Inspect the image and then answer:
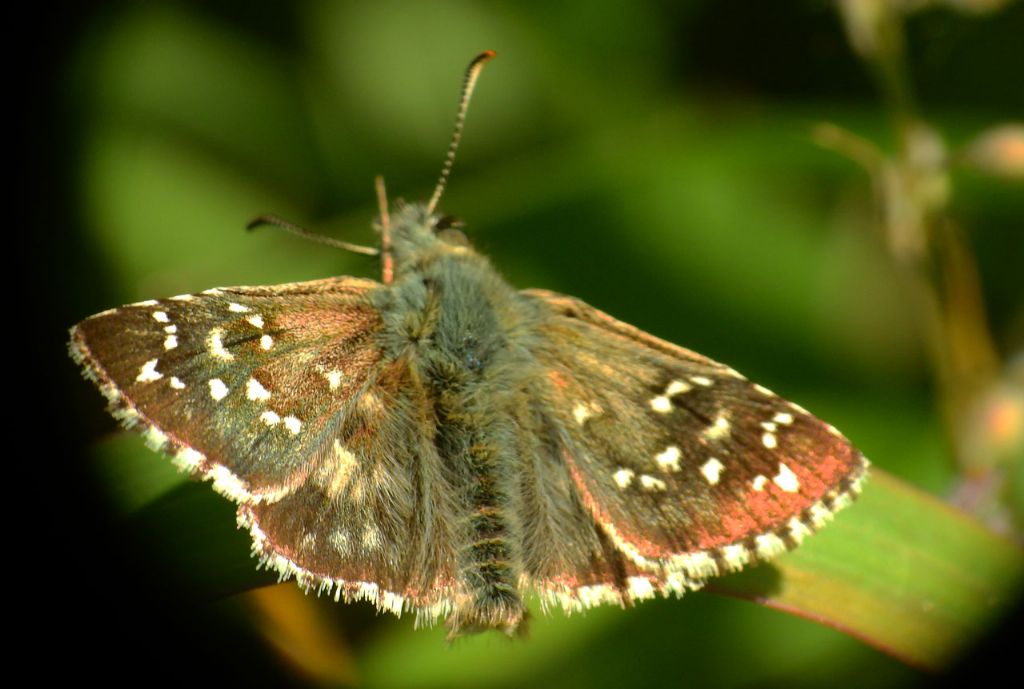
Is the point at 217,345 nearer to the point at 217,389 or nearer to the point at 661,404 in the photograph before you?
the point at 217,389

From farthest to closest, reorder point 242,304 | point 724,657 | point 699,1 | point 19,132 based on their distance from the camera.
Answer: point 699,1 → point 19,132 → point 724,657 → point 242,304

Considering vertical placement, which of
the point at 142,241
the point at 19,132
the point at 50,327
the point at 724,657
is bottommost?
the point at 724,657

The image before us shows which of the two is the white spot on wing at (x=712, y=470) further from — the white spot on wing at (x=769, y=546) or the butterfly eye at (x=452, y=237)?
the butterfly eye at (x=452, y=237)

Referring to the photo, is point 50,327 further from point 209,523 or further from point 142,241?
point 209,523

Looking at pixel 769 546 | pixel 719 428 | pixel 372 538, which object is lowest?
pixel 372 538

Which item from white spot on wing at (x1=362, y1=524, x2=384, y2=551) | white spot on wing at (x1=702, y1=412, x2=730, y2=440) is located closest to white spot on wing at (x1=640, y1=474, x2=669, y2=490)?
white spot on wing at (x1=702, y1=412, x2=730, y2=440)

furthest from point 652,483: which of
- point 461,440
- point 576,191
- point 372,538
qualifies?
point 576,191

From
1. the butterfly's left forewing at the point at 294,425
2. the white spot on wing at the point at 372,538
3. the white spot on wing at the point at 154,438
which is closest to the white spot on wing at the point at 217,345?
the butterfly's left forewing at the point at 294,425

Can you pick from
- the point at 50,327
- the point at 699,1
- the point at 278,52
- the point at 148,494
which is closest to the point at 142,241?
the point at 50,327
